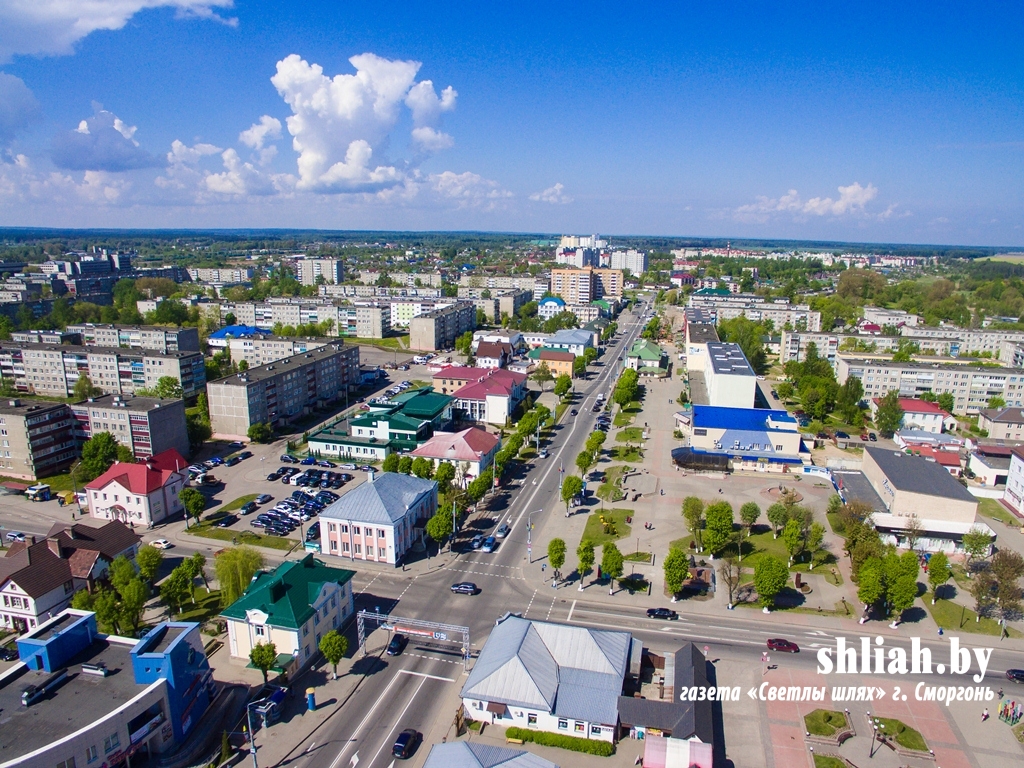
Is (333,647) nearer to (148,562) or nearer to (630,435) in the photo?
(148,562)

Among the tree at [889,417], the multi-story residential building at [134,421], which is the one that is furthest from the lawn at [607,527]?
the multi-story residential building at [134,421]

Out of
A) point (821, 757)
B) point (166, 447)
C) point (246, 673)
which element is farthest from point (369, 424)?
point (821, 757)

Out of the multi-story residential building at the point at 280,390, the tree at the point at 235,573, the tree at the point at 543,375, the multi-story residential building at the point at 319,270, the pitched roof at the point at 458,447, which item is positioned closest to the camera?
the tree at the point at 235,573

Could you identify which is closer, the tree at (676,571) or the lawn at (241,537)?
the tree at (676,571)

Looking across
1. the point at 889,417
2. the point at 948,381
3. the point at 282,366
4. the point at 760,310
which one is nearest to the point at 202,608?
the point at 282,366

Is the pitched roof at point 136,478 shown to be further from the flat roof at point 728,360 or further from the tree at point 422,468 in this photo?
the flat roof at point 728,360

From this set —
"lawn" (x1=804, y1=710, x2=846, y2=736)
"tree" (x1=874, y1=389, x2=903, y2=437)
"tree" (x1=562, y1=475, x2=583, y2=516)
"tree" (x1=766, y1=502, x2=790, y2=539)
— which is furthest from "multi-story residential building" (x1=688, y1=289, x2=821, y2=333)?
"lawn" (x1=804, y1=710, x2=846, y2=736)

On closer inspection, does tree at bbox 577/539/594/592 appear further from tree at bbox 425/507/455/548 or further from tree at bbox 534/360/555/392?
tree at bbox 534/360/555/392
